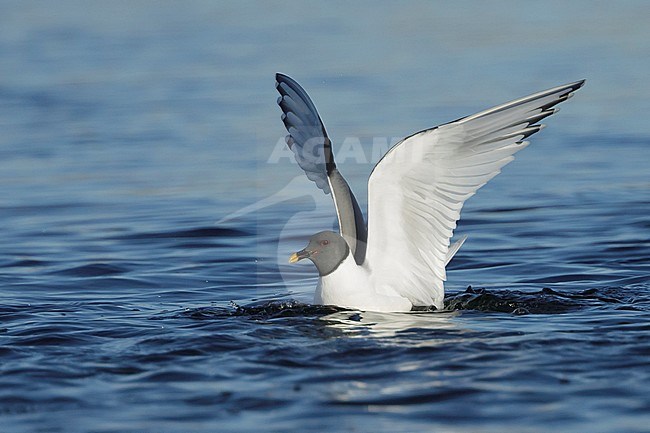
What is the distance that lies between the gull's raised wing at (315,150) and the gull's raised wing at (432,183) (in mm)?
243

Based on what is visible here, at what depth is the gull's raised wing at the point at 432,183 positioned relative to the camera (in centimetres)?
800

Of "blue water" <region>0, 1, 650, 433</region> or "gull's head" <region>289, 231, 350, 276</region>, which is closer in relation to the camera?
"blue water" <region>0, 1, 650, 433</region>

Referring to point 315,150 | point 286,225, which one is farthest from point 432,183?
point 286,225

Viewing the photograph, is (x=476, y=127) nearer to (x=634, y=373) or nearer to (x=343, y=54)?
(x=634, y=373)

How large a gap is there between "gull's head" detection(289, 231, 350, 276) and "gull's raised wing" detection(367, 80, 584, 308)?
0.70 ft

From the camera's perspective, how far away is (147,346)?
7.62 metres

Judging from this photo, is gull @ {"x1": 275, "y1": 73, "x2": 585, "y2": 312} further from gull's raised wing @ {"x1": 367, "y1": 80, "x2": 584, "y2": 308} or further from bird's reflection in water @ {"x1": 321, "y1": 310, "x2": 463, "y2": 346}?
bird's reflection in water @ {"x1": 321, "y1": 310, "x2": 463, "y2": 346}

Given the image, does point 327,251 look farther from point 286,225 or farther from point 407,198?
point 286,225

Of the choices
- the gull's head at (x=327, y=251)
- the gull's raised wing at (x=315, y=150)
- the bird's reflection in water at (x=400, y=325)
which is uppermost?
the gull's raised wing at (x=315, y=150)

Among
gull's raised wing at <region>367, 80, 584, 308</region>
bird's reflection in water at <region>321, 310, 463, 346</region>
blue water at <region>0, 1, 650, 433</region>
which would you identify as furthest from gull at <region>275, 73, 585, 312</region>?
blue water at <region>0, 1, 650, 433</region>

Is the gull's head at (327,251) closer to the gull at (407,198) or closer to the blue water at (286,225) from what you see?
the gull at (407,198)

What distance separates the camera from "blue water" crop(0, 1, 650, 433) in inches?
258

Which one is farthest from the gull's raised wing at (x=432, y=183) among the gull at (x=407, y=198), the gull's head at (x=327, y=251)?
the gull's head at (x=327, y=251)

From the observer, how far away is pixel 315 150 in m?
9.05
